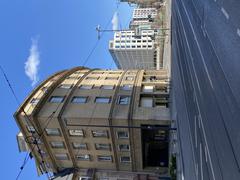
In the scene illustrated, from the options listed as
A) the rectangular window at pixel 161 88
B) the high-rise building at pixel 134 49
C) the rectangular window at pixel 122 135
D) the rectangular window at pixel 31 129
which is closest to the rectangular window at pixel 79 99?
the rectangular window at pixel 31 129

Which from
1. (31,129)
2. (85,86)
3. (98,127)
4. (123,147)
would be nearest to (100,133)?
(98,127)

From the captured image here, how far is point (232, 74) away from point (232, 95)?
696 millimetres

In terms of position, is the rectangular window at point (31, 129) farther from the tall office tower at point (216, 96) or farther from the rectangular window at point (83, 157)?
the tall office tower at point (216, 96)

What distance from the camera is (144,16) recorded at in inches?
5069

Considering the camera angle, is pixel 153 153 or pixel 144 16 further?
pixel 144 16

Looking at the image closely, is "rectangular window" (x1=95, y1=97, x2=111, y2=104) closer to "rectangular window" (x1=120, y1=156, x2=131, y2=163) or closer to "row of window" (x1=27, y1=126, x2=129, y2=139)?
"row of window" (x1=27, y1=126, x2=129, y2=139)

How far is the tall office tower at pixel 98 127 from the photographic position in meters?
29.4

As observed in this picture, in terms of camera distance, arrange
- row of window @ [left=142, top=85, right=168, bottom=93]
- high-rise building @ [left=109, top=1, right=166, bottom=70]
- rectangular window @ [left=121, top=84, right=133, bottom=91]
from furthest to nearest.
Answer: high-rise building @ [left=109, top=1, right=166, bottom=70], row of window @ [left=142, top=85, right=168, bottom=93], rectangular window @ [left=121, top=84, right=133, bottom=91]

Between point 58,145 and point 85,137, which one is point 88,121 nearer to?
point 85,137

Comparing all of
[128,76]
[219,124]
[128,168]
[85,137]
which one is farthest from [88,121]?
[219,124]

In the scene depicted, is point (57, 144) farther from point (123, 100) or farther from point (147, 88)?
point (147, 88)

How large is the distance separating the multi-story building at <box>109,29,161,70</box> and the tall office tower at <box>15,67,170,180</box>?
7113 cm

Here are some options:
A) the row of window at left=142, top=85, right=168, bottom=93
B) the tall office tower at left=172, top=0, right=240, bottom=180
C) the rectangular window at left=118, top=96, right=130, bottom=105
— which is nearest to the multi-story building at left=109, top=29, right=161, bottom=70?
the row of window at left=142, top=85, right=168, bottom=93

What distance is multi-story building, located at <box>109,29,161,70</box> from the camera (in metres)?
107
